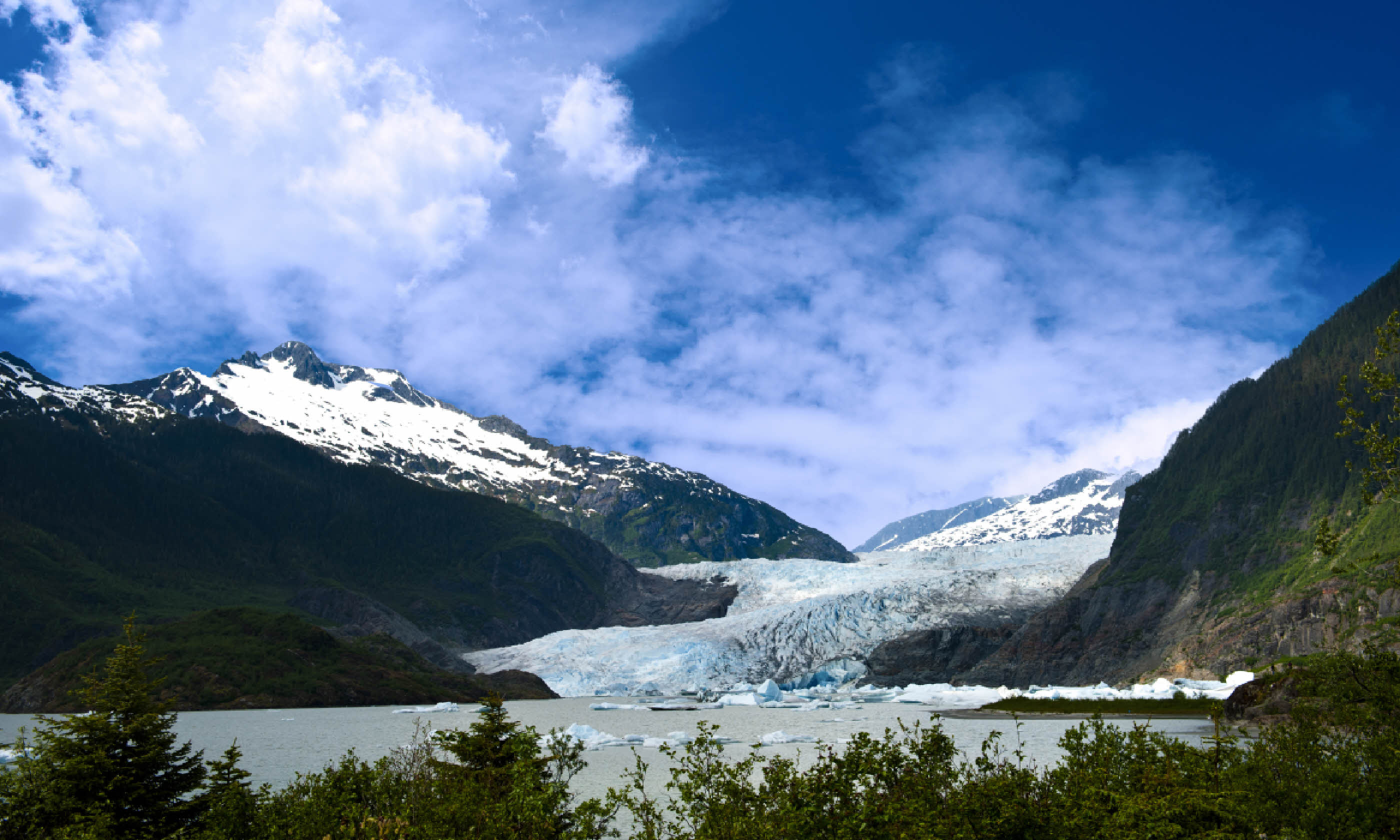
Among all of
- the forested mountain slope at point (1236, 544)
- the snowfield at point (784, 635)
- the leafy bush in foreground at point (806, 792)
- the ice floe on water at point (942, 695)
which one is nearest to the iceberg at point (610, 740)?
the leafy bush in foreground at point (806, 792)

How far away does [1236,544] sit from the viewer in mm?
139375

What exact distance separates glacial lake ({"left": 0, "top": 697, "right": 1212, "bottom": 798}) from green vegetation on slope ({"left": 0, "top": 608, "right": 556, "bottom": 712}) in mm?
4675

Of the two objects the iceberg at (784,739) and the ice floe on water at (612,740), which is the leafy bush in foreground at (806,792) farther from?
the iceberg at (784,739)

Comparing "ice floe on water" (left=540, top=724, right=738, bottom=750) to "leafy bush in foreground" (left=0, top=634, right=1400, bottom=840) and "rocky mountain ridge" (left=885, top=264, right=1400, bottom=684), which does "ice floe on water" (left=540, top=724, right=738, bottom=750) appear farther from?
"rocky mountain ridge" (left=885, top=264, right=1400, bottom=684)

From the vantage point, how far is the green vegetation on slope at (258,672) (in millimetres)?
117312

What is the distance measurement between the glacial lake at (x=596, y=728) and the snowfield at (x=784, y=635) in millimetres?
33598

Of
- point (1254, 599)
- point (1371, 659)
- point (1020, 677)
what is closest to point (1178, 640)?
point (1254, 599)

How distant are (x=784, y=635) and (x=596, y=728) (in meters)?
83.8

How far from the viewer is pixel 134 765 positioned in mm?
20984

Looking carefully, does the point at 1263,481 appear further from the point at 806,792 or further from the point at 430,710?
the point at 806,792

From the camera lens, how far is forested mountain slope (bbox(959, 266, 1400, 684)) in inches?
4375

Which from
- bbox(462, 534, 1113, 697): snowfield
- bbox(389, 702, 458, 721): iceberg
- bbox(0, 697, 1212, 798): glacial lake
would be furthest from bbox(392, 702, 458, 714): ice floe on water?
bbox(462, 534, 1113, 697): snowfield

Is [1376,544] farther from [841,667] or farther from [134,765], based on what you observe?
[134,765]

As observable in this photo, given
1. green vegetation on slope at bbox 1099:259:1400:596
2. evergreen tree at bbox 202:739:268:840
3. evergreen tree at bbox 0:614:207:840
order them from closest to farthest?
1. evergreen tree at bbox 0:614:207:840
2. evergreen tree at bbox 202:739:268:840
3. green vegetation on slope at bbox 1099:259:1400:596
